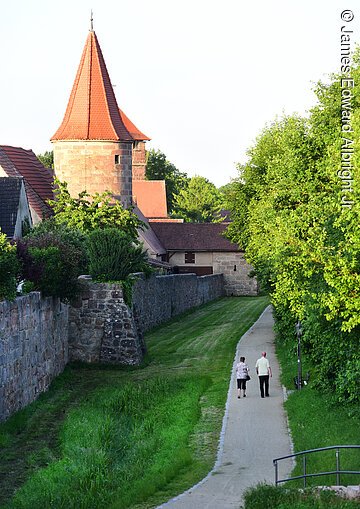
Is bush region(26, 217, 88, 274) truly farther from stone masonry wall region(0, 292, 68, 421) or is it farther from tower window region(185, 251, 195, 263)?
tower window region(185, 251, 195, 263)

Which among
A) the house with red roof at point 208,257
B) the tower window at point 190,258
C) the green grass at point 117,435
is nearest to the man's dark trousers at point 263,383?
the green grass at point 117,435

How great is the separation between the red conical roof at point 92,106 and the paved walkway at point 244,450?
2594 centimetres

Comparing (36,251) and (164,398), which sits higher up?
(36,251)

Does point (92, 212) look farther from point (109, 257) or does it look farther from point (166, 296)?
point (109, 257)

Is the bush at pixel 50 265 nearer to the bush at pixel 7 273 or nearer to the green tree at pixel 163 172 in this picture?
the bush at pixel 7 273

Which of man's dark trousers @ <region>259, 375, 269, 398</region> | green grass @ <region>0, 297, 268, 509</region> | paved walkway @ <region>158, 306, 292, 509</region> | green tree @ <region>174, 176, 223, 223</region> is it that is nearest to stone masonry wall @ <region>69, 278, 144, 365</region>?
green grass @ <region>0, 297, 268, 509</region>

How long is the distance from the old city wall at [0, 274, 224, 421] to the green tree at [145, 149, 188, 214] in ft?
251

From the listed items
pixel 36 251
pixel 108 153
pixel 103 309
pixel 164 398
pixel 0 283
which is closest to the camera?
pixel 0 283

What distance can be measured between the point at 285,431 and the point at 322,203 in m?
7.74

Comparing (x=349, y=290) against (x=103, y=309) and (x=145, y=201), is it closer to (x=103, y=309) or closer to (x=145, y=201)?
(x=103, y=309)

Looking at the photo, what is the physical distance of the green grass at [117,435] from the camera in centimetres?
1905

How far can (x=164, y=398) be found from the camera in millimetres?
28391

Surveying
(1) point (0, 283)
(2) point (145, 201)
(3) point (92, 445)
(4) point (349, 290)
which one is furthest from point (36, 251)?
(2) point (145, 201)

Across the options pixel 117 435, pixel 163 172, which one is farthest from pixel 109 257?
pixel 163 172
